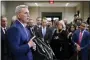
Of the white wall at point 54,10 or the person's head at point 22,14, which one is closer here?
the person's head at point 22,14

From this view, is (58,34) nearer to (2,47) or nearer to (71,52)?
(71,52)

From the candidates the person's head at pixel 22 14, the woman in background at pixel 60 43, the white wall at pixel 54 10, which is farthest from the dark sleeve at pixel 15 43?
the white wall at pixel 54 10

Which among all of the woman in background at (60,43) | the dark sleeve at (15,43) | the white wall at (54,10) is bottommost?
the woman in background at (60,43)

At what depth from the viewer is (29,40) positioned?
2.82 meters

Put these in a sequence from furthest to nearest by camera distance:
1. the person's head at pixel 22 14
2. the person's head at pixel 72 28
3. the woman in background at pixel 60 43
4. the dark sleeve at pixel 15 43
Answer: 1. the person's head at pixel 72 28
2. the woman in background at pixel 60 43
3. the person's head at pixel 22 14
4. the dark sleeve at pixel 15 43

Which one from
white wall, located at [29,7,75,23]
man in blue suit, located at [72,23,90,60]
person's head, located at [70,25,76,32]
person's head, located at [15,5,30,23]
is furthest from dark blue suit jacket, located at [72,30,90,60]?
white wall, located at [29,7,75,23]

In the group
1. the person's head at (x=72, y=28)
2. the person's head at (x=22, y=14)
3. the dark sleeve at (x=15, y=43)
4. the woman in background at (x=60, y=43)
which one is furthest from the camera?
the person's head at (x=72, y=28)

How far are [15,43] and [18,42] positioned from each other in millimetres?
42

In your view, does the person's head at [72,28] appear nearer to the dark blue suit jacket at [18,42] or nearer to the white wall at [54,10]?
the dark blue suit jacket at [18,42]

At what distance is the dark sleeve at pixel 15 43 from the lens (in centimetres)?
262

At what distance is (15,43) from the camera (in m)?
2.62

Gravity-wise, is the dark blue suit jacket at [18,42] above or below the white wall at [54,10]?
below

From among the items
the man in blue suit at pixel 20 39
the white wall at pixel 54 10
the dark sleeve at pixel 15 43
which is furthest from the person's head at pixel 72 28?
the white wall at pixel 54 10

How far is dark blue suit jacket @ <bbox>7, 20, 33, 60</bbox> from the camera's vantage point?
2.62 m
